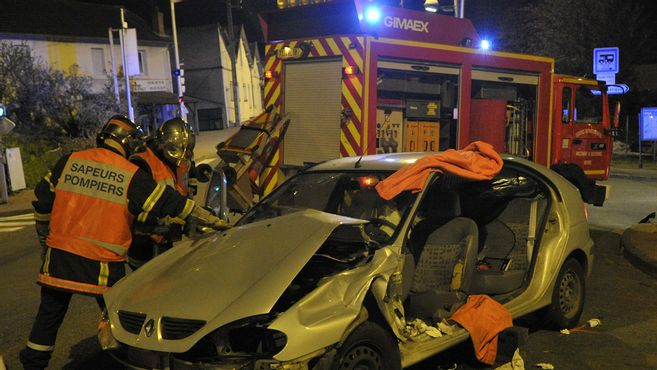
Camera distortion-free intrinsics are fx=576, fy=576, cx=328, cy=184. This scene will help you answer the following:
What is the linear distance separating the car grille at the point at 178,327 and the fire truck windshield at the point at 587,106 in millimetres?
9144

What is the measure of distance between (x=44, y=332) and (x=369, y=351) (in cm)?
200

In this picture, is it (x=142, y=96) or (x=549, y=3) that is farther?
(x=142, y=96)

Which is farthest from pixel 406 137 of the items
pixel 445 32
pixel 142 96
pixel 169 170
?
pixel 142 96

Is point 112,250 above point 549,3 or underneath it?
underneath

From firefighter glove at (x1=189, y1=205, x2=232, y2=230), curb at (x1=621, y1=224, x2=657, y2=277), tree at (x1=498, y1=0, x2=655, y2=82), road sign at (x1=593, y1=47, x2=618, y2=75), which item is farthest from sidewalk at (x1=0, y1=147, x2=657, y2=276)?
tree at (x1=498, y1=0, x2=655, y2=82)

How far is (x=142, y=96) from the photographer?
36.3 m

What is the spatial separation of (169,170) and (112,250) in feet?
3.61

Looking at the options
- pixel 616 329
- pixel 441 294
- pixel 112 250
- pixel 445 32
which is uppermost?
pixel 445 32

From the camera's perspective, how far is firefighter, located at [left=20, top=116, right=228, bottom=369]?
137 inches

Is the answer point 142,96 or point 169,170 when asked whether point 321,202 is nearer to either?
point 169,170

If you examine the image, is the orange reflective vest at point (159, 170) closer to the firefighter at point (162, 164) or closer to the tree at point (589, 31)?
the firefighter at point (162, 164)

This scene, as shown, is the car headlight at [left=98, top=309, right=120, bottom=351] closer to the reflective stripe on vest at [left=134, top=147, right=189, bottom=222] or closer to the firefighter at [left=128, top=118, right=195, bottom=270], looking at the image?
the firefighter at [left=128, top=118, right=195, bottom=270]

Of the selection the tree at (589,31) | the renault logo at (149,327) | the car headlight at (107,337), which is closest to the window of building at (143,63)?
the tree at (589,31)

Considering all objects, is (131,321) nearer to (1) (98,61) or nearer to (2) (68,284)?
(2) (68,284)
